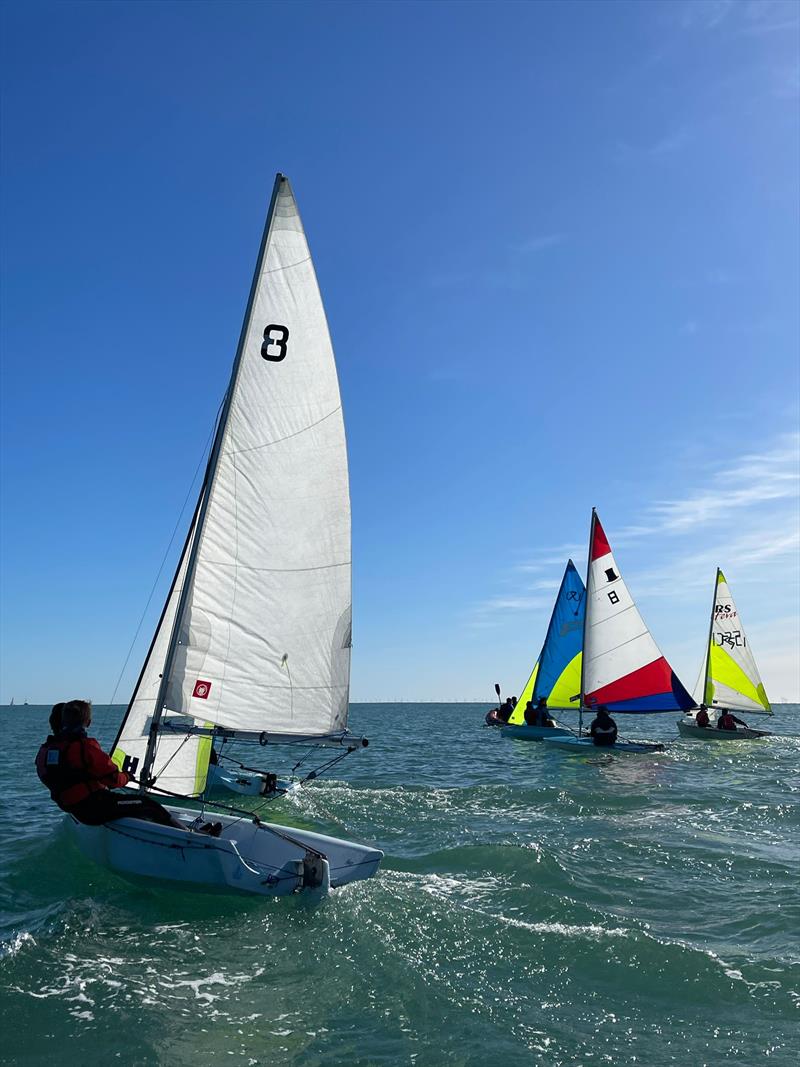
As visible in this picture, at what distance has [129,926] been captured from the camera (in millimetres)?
7746

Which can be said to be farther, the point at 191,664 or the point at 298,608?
the point at 298,608

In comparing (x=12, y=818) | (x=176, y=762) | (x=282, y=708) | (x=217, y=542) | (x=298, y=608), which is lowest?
(x=12, y=818)

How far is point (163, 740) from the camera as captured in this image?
37.2 feet

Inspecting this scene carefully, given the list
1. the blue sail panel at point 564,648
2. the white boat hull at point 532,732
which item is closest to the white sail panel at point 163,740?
the white boat hull at point 532,732

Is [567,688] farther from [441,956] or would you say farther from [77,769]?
[77,769]

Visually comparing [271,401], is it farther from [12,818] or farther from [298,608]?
[12,818]

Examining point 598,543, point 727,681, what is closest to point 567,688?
point 598,543

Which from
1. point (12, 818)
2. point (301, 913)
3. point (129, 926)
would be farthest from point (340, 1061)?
point (12, 818)

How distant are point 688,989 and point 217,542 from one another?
7054 mm

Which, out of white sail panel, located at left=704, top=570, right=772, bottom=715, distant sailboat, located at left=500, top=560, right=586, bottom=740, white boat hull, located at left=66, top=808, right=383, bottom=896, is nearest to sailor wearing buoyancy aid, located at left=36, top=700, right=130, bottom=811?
white boat hull, located at left=66, top=808, right=383, bottom=896

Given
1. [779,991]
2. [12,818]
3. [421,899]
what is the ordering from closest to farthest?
[779,991], [421,899], [12,818]

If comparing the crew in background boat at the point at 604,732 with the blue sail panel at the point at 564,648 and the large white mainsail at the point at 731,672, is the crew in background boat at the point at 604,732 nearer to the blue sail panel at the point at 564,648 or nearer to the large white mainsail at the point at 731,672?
the blue sail panel at the point at 564,648

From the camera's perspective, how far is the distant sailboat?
104ft

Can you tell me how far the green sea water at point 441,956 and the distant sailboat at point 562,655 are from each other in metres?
18.7
